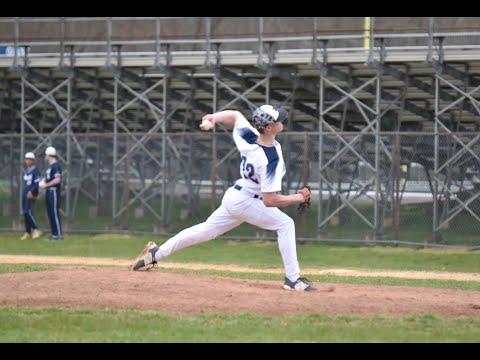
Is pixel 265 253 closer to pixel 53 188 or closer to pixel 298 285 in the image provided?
pixel 53 188

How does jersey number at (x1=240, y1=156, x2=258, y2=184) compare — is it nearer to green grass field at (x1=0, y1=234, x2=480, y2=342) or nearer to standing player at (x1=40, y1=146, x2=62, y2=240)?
green grass field at (x1=0, y1=234, x2=480, y2=342)

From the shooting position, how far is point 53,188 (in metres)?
25.8

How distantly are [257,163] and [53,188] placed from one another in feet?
44.7

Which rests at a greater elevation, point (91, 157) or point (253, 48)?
point (253, 48)

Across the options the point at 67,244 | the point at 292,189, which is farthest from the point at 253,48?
the point at 67,244

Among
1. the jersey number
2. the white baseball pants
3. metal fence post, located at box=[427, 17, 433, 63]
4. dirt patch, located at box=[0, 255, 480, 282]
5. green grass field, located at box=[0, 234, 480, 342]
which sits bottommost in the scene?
dirt patch, located at box=[0, 255, 480, 282]

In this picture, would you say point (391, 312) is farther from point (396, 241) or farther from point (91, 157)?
point (91, 157)

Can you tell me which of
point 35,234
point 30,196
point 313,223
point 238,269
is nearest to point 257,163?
point 238,269

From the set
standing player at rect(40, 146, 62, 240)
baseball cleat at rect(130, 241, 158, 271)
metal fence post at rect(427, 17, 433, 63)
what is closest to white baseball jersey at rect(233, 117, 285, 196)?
baseball cleat at rect(130, 241, 158, 271)

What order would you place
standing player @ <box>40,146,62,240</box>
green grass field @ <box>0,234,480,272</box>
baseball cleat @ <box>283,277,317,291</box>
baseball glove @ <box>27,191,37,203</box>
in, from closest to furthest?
baseball cleat @ <box>283,277,317,291</box> → green grass field @ <box>0,234,480,272</box> → standing player @ <box>40,146,62,240</box> → baseball glove @ <box>27,191,37,203</box>

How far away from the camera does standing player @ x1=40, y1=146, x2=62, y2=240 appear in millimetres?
25578

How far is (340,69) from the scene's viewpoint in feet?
85.5

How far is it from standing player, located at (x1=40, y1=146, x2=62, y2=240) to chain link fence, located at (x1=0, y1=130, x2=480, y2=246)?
1753mm
